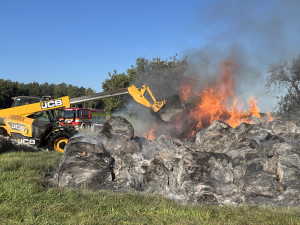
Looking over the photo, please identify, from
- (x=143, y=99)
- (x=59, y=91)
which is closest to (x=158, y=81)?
(x=143, y=99)

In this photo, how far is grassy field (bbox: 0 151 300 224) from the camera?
530cm

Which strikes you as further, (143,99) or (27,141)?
(27,141)

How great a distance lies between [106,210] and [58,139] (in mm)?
8672

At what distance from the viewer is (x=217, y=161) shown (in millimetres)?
8195

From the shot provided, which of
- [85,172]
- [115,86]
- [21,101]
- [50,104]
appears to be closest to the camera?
[85,172]

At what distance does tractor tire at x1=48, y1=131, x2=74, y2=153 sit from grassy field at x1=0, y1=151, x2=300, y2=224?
19.6ft

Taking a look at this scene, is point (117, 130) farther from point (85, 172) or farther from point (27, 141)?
point (27, 141)

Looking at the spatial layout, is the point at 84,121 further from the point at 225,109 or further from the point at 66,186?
the point at 66,186

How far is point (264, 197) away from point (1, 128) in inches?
463

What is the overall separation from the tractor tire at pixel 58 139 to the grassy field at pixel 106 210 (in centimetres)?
598

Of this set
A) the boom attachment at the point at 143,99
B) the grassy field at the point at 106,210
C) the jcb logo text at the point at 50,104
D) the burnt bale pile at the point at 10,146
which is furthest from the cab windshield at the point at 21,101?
the grassy field at the point at 106,210

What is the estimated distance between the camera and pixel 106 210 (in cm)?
591

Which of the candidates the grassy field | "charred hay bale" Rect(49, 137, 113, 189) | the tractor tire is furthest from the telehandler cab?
the grassy field

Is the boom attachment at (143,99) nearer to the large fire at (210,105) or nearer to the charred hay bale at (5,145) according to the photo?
the large fire at (210,105)
